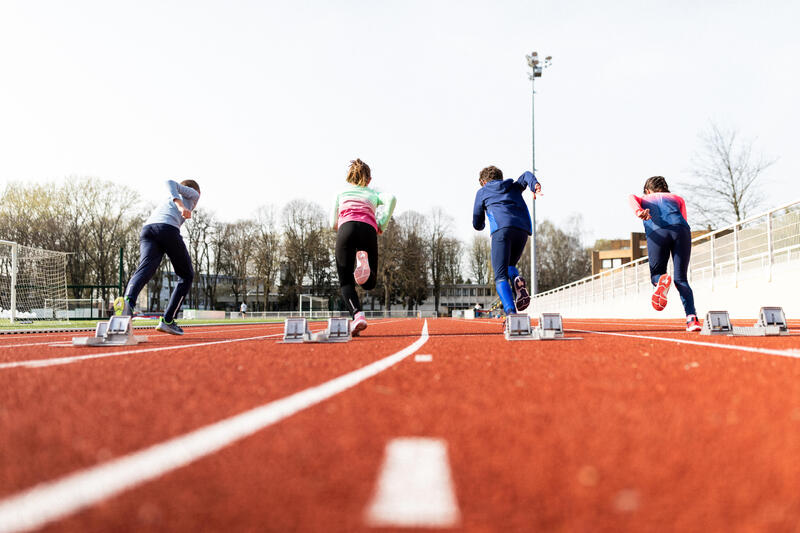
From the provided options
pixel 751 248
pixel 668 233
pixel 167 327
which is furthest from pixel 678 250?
pixel 751 248

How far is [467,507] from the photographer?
956 mm

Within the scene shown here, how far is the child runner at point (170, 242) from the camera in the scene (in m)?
6.64

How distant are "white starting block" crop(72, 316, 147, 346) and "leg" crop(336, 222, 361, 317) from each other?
224 cm

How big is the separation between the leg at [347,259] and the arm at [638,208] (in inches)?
123

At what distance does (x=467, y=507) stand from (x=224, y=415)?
1027 mm

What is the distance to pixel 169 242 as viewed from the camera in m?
6.74

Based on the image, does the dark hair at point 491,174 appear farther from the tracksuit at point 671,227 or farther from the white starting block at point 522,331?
the white starting block at point 522,331

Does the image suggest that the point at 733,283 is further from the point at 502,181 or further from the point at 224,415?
the point at 224,415

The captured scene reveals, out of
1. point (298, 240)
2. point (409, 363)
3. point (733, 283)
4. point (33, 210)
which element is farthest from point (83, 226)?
point (409, 363)

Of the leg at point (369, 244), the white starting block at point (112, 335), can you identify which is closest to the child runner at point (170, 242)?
the white starting block at point (112, 335)

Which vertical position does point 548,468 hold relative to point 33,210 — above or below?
below

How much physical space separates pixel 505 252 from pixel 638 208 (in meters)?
1.54

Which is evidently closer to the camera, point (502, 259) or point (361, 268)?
point (361, 268)

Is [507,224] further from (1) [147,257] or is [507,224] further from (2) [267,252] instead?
(2) [267,252]
